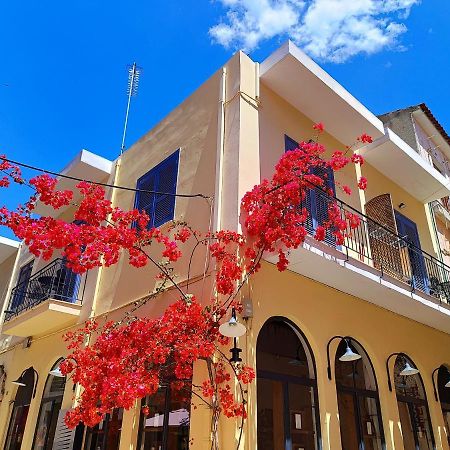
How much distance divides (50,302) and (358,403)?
706 cm

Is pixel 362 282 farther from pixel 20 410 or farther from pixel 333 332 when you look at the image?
pixel 20 410

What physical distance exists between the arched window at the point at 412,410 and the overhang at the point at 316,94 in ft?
17.8

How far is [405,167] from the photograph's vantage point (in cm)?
1229

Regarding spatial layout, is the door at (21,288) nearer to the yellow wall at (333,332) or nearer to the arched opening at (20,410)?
the arched opening at (20,410)

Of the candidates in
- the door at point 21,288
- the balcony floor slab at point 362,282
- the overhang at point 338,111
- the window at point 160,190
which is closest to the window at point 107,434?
the window at point 160,190

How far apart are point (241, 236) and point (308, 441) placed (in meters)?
3.54

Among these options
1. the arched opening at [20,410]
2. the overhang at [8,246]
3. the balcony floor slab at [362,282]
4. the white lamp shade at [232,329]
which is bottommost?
the arched opening at [20,410]

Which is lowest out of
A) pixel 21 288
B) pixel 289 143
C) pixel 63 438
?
pixel 63 438

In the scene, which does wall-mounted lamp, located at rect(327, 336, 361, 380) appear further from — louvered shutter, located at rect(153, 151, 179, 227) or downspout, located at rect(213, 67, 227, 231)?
louvered shutter, located at rect(153, 151, 179, 227)

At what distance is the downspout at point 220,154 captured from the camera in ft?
25.4

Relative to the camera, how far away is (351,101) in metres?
10.2

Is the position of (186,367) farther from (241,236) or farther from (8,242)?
(8,242)

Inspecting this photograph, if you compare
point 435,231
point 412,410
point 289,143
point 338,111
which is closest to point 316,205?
point 289,143

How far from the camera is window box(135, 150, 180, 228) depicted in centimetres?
932
